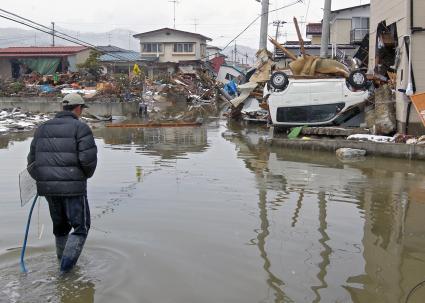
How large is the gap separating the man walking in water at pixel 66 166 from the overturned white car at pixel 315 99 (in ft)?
42.7

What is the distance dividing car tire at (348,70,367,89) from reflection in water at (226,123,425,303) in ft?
16.7

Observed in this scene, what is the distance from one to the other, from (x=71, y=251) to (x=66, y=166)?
799 millimetres

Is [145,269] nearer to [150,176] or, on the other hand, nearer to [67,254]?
[67,254]

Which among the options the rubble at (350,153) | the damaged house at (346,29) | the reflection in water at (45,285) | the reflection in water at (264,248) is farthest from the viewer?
the damaged house at (346,29)

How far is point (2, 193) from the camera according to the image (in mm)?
8336

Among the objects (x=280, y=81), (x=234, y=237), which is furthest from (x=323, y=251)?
(x=280, y=81)

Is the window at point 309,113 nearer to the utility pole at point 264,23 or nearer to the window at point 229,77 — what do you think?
the utility pole at point 264,23

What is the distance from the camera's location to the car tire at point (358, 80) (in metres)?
16.1

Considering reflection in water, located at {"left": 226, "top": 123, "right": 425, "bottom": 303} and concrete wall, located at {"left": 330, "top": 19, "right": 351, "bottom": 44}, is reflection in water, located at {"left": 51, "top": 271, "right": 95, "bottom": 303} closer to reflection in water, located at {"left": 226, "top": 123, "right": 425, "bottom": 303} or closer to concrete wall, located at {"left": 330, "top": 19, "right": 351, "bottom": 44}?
reflection in water, located at {"left": 226, "top": 123, "right": 425, "bottom": 303}

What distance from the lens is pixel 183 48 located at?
2128 inches

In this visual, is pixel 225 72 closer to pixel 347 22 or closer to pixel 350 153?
pixel 347 22

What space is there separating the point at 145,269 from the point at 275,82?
1293 cm

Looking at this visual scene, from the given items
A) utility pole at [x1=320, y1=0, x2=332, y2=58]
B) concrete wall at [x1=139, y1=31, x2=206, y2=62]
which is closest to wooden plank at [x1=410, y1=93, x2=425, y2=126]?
utility pole at [x1=320, y1=0, x2=332, y2=58]

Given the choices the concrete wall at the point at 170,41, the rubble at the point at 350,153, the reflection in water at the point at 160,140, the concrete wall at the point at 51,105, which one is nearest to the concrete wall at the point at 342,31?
the concrete wall at the point at 170,41
